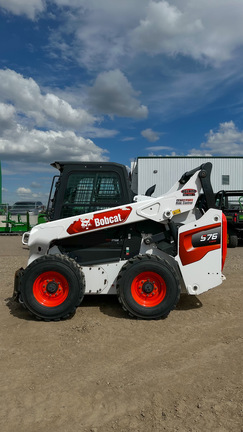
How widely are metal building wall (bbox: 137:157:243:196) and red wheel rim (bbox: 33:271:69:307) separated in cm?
2522

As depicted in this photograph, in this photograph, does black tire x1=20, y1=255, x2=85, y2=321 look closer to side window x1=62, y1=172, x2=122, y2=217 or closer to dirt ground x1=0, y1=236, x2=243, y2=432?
dirt ground x1=0, y1=236, x2=243, y2=432

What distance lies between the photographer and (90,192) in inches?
211

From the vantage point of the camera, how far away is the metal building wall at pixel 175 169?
29812 mm

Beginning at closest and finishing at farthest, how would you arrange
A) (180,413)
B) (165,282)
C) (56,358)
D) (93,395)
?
(180,413) → (93,395) → (56,358) → (165,282)

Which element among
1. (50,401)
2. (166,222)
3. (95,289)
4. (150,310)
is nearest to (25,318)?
(95,289)

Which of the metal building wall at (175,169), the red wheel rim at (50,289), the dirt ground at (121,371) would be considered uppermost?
the metal building wall at (175,169)

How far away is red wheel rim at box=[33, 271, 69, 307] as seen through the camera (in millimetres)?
4848

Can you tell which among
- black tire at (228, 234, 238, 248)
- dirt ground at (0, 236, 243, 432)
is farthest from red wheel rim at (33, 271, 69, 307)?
black tire at (228, 234, 238, 248)

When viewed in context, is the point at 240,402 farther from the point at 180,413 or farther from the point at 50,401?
the point at 50,401

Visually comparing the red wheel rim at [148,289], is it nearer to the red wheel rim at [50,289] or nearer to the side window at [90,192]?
the red wheel rim at [50,289]

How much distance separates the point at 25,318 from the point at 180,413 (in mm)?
2912

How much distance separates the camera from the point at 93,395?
2992 mm

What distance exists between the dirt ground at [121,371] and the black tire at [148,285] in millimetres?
180

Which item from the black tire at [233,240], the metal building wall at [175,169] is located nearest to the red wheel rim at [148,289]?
the black tire at [233,240]
